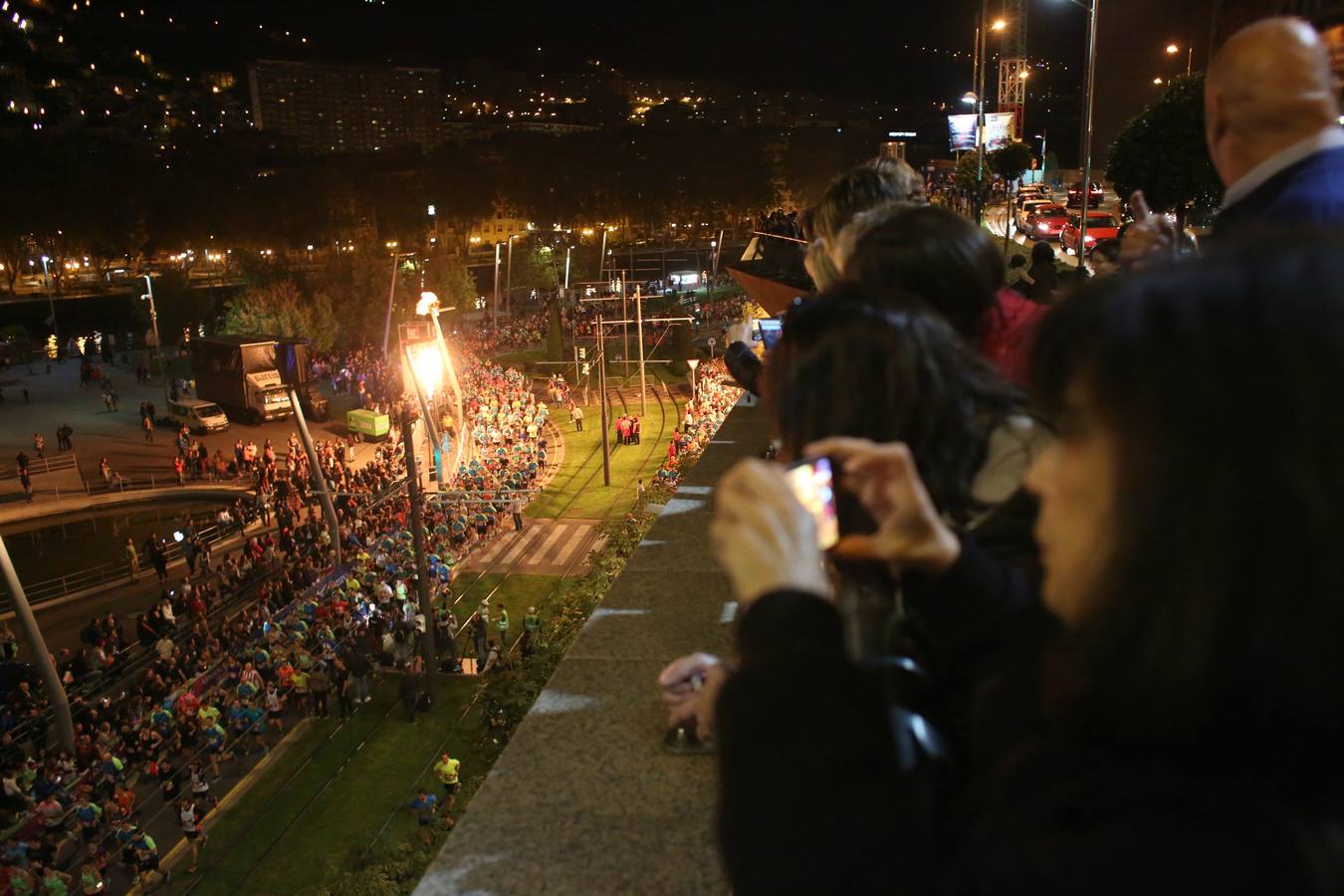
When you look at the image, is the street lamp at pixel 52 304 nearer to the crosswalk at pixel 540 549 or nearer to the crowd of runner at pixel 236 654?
the crowd of runner at pixel 236 654

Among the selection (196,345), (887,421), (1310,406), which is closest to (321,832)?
(887,421)

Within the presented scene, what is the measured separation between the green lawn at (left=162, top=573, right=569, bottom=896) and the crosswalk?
6749 mm

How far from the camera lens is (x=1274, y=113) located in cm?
256

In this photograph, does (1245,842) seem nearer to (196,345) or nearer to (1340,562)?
(1340,562)

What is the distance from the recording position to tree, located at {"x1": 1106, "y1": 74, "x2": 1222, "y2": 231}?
12.4 metres

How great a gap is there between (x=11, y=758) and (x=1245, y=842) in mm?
16932

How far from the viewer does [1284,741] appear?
75cm

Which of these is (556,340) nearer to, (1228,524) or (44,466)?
(44,466)

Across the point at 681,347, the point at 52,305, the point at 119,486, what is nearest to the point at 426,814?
the point at 119,486

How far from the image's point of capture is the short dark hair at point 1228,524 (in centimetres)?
74

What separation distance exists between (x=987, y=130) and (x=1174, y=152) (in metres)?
21.1

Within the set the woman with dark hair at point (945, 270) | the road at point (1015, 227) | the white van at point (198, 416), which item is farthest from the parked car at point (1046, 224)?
the white van at point (198, 416)

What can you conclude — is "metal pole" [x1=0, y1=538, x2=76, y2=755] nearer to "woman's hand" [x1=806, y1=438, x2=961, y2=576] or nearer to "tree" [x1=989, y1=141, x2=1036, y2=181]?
"woman's hand" [x1=806, y1=438, x2=961, y2=576]

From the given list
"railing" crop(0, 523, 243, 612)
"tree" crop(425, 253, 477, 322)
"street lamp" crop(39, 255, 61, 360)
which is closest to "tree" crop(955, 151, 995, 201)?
"railing" crop(0, 523, 243, 612)
